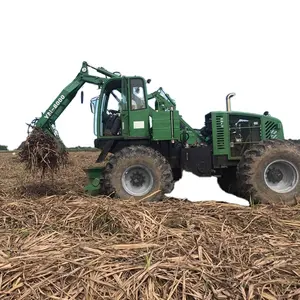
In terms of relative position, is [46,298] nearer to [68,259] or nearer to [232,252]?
[68,259]

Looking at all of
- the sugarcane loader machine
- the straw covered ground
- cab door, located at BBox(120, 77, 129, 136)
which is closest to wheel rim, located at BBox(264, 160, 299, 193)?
the sugarcane loader machine

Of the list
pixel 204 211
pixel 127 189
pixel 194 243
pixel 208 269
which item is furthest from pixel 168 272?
pixel 127 189

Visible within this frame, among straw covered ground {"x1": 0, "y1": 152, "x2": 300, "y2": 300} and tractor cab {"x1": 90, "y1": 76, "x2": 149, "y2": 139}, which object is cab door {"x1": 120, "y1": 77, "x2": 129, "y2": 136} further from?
straw covered ground {"x1": 0, "y1": 152, "x2": 300, "y2": 300}

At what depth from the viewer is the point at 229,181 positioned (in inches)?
355

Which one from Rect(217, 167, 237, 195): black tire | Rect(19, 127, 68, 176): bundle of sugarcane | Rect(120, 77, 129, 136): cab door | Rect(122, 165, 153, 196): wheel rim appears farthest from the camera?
Rect(217, 167, 237, 195): black tire

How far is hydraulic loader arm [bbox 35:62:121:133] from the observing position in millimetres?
8234

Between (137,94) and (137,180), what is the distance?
1920 mm

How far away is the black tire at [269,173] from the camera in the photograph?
288 inches

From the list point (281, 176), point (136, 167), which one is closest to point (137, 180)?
point (136, 167)

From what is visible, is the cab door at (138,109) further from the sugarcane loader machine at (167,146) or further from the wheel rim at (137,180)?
the wheel rim at (137,180)

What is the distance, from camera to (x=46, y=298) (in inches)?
121

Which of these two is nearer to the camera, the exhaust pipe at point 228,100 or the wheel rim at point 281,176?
the wheel rim at point 281,176

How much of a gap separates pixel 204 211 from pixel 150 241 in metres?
1.87

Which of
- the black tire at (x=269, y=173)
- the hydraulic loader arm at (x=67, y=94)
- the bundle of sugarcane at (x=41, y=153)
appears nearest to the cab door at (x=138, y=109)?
the hydraulic loader arm at (x=67, y=94)
